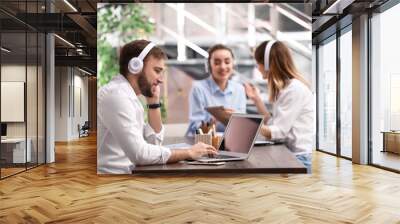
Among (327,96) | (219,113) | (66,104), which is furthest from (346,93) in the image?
(66,104)

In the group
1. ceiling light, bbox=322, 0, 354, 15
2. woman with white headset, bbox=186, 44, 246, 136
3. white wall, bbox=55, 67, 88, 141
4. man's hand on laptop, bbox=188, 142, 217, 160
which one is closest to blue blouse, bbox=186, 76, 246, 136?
woman with white headset, bbox=186, 44, 246, 136

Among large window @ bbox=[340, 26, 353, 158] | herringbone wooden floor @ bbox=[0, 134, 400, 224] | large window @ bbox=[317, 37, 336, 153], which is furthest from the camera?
large window @ bbox=[317, 37, 336, 153]

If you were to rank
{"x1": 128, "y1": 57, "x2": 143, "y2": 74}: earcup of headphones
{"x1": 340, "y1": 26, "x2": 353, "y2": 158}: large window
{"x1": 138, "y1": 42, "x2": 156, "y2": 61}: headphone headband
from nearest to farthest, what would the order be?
{"x1": 128, "y1": 57, "x2": 143, "y2": 74}: earcup of headphones < {"x1": 138, "y1": 42, "x2": 156, "y2": 61}: headphone headband < {"x1": 340, "y1": 26, "x2": 353, "y2": 158}: large window

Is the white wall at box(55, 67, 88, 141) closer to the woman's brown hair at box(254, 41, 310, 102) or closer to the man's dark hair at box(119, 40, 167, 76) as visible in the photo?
the man's dark hair at box(119, 40, 167, 76)

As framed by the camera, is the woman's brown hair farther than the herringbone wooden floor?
Yes

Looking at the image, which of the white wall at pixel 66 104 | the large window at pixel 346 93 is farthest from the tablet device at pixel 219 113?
the white wall at pixel 66 104

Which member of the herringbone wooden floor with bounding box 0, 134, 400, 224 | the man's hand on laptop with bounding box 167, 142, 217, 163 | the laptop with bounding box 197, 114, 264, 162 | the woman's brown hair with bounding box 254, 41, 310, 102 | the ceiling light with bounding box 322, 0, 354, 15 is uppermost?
the ceiling light with bounding box 322, 0, 354, 15

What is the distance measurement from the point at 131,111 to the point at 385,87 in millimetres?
4478

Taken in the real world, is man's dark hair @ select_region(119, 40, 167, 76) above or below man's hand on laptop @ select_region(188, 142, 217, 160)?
above

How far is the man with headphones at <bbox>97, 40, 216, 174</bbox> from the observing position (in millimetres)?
6051

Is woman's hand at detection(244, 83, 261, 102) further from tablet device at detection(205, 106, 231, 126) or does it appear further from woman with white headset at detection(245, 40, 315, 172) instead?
tablet device at detection(205, 106, 231, 126)

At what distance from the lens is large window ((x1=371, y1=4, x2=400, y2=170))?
24.6ft

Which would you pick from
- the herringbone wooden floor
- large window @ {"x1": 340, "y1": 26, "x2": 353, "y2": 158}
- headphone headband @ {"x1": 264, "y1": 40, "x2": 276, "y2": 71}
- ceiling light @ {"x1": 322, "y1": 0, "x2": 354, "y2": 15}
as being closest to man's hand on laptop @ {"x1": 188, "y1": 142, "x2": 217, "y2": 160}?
the herringbone wooden floor

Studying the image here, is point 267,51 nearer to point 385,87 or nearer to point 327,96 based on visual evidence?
point 385,87
